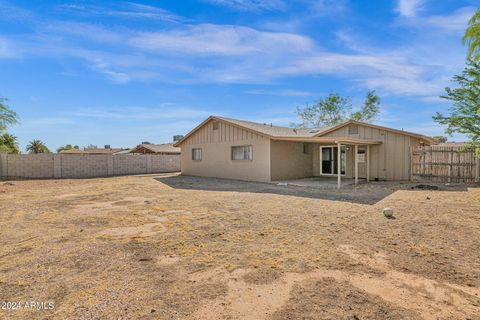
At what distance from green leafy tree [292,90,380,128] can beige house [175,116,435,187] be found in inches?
794

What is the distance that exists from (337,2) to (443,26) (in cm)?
341

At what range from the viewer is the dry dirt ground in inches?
90.6

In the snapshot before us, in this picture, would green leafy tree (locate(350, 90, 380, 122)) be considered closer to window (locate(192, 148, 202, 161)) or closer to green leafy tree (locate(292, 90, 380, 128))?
green leafy tree (locate(292, 90, 380, 128))

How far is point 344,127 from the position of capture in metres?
14.7

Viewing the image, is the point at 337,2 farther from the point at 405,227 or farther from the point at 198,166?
the point at 198,166

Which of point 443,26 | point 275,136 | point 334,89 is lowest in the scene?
point 275,136

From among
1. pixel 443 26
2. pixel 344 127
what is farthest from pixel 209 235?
pixel 344 127

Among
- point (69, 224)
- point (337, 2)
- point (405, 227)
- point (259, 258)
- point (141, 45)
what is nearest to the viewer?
point (259, 258)

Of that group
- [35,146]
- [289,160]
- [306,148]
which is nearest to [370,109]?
[306,148]

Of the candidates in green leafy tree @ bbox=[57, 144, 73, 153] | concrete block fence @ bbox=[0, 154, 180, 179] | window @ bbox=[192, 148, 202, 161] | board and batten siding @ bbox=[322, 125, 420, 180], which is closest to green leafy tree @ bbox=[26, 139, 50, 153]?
green leafy tree @ bbox=[57, 144, 73, 153]

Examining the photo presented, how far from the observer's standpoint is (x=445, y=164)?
1177 cm

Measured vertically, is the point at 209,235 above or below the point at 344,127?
below

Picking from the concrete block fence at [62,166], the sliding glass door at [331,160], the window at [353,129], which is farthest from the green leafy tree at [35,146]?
the window at [353,129]

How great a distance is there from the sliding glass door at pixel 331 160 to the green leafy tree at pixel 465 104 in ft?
15.4
